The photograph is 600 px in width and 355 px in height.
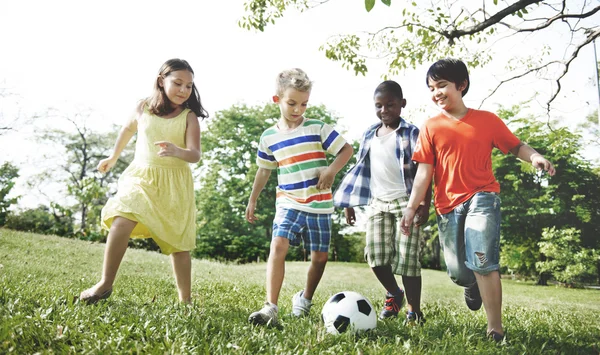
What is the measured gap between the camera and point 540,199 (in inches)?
505

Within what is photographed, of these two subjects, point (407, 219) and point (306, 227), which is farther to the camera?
point (306, 227)

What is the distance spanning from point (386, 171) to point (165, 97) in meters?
1.54

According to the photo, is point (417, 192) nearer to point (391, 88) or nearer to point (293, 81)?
point (391, 88)

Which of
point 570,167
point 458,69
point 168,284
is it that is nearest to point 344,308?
point 458,69

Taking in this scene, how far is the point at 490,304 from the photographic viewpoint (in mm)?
2648

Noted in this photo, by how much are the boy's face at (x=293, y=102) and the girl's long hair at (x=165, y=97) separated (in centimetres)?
60

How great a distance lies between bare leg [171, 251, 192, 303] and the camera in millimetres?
3258

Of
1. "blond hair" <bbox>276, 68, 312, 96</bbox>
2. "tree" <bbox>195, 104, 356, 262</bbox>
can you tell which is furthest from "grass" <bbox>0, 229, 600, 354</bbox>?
"tree" <bbox>195, 104, 356, 262</bbox>

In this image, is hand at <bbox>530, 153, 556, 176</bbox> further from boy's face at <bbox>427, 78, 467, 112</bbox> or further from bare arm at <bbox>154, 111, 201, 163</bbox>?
bare arm at <bbox>154, 111, 201, 163</bbox>

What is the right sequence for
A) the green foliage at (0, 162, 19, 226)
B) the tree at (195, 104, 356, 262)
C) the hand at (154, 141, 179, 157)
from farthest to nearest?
the tree at (195, 104, 356, 262) < the green foliage at (0, 162, 19, 226) < the hand at (154, 141, 179, 157)

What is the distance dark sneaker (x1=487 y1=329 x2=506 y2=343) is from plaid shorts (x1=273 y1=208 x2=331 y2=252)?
1.06 metres

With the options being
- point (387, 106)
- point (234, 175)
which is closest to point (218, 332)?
point (387, 106)

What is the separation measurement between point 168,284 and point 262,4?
3.75m

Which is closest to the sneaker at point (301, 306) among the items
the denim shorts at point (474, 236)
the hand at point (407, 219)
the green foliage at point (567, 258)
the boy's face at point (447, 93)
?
the hand at point (407, 219)
